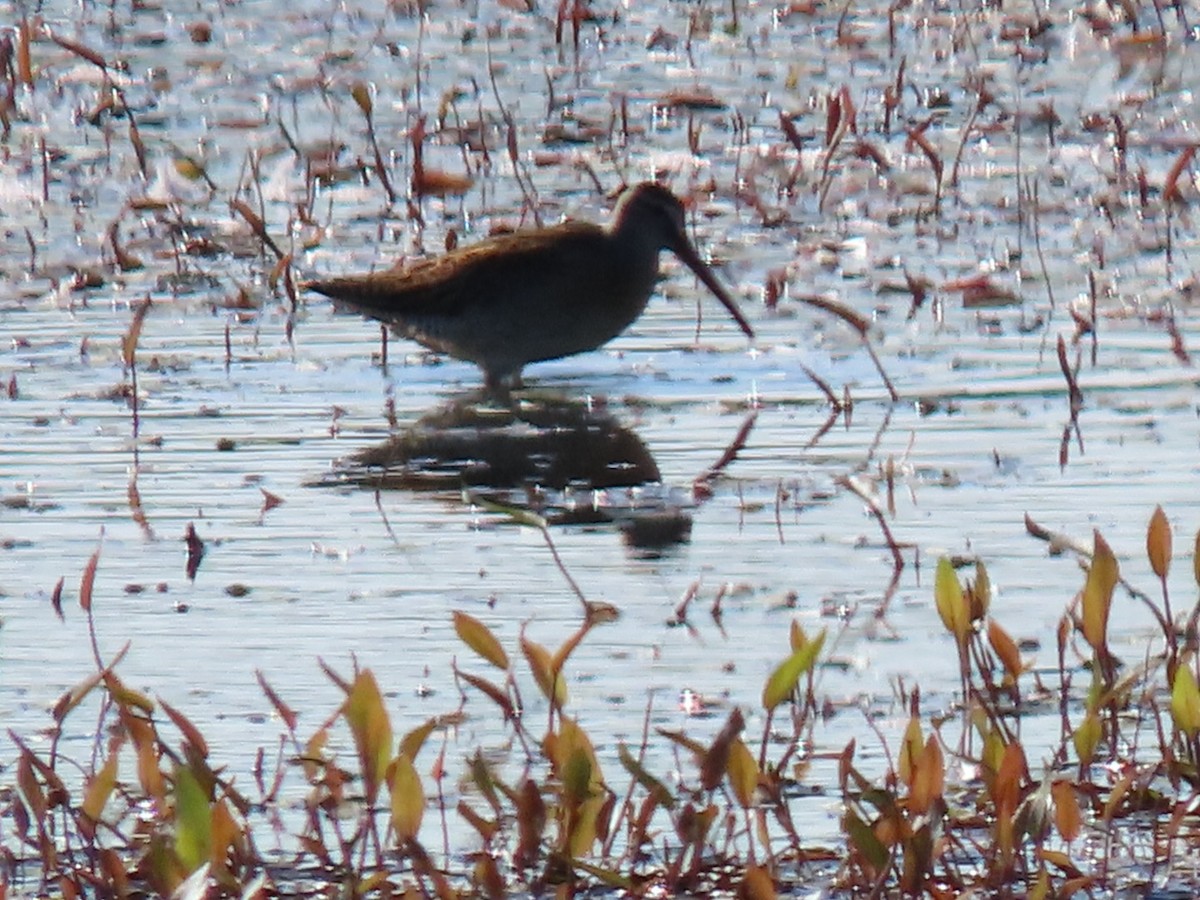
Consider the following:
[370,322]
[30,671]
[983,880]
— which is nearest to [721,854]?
[983,880]

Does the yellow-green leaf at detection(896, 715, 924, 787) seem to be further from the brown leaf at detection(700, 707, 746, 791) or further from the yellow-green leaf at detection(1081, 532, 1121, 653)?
the yellow-green leaf at detection(1081, 532, 1121, 653)

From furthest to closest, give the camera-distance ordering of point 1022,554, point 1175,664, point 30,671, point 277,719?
point 1022,554
point 30,671
point 277,719
point 1175,664

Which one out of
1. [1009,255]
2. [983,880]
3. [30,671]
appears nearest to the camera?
[983,880]

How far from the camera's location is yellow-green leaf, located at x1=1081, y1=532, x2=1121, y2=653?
4621 millimetres

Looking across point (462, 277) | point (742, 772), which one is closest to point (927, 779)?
point (742, 772)

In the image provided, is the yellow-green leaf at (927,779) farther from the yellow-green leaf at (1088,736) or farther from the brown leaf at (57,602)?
the brown leaf at (57,602)

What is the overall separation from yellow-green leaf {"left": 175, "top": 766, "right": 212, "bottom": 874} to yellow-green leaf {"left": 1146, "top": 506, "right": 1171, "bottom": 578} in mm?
1649

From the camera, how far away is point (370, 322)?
10742 millimetres

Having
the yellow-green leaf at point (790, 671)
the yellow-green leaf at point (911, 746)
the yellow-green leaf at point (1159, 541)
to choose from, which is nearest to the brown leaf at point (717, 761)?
the yellow-green leaf at point (790, 671)

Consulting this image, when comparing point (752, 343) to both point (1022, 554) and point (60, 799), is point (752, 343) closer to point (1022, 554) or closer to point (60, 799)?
point (1022, 554)

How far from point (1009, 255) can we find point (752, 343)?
1491 mm

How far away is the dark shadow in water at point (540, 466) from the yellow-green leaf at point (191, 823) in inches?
111

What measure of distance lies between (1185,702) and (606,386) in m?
4.91

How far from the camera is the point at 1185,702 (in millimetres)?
4605
